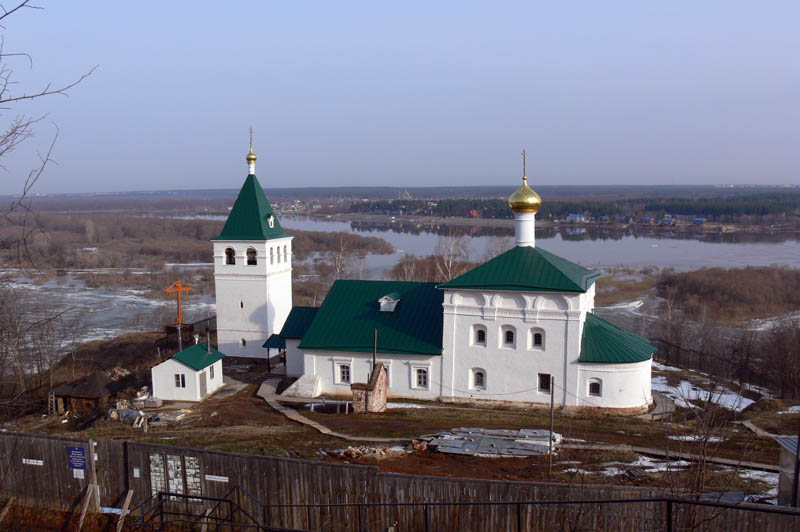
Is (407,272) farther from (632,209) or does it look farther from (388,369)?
(632,209)

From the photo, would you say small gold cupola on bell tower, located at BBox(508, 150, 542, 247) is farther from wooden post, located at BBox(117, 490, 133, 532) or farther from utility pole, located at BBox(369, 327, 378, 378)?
wooden post, located at BBox(117, 490, 133, 532)

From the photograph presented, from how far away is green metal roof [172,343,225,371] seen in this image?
19.5 metres

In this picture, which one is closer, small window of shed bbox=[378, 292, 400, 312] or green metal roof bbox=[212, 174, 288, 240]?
small window of shed bbox=[378, 292, 400, 312]

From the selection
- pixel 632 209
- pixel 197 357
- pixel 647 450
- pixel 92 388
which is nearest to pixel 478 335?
pixel 647 450

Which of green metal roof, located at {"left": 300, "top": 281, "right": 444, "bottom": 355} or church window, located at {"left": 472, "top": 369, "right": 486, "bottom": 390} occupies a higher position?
green metal roof, located at {"left": 300, "top": 281, "right": 444, "bottom": 355}

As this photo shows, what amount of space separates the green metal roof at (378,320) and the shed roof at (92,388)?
569 centimetres

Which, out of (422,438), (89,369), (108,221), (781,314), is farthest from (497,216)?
(422,438)

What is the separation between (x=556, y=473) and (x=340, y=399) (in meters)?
9.10

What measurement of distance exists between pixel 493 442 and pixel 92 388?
1214 centimetres

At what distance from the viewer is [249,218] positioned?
78.6 ft

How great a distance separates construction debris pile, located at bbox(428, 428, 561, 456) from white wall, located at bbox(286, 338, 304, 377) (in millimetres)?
7772

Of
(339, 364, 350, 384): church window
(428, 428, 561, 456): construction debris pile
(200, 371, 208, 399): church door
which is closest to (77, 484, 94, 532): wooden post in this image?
(428, 428, 561, 456): construction debris pile

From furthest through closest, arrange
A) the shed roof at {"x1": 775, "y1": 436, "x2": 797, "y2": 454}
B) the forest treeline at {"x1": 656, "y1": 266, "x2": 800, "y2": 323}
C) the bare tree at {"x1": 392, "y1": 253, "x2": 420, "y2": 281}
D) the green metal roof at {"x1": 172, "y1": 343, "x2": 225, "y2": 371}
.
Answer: the bare tree at {"x1": 392, "y1": 253, "x2": 420, "y2": 281} → the forest treeline at {"x1": 656, "y1": 266, "x2": 800, "y2": 323} → the green metal roof at {"x1": 172, "y1": 343, "x2": 225, "y2": 371} → the shed roof at {"x1": 775, "y1": 436, "x2": 797, "y2": 454}

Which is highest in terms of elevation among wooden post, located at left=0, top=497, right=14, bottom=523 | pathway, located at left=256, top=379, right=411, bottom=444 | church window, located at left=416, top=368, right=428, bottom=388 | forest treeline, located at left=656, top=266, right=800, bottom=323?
wooden post, located at left=0, top=497, right=14, bottom=523
